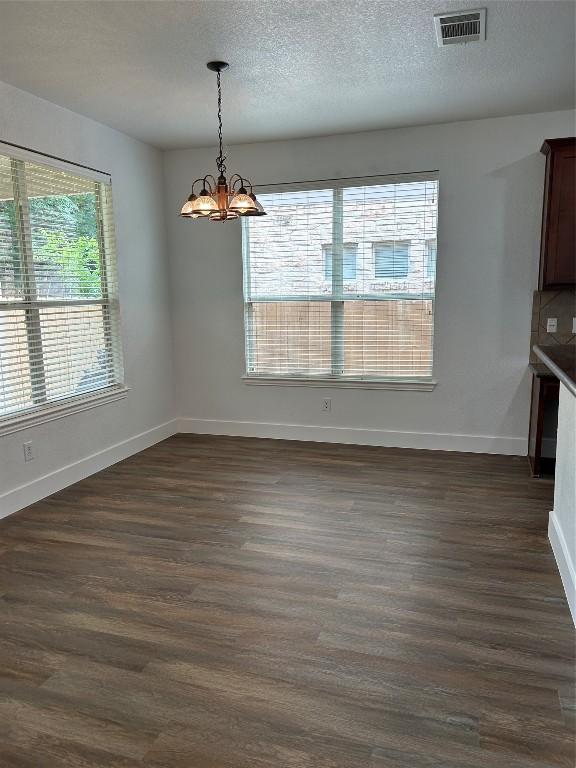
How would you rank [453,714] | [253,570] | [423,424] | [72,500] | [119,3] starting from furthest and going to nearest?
1. [423,424]
2. [72,500]
3. [253,570]
4. [119,3]
5. [453,714]

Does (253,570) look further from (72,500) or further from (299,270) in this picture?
(299,270)

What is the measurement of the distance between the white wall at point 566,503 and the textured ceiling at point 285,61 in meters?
1.97

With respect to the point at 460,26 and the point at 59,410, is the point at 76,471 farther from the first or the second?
the point at 460,26

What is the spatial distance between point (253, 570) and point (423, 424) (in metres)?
2.63

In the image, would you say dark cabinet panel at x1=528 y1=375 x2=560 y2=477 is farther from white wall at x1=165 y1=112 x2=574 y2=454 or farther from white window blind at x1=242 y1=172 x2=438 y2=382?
white window blind at x1=242 y1=172 x2=438 y2=382

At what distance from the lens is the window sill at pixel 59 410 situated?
3.62 m

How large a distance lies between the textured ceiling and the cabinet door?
1.47 ft

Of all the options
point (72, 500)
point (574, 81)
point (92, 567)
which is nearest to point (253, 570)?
point (92, 567)

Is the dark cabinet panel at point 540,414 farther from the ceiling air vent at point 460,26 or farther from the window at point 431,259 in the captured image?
the ceiling air vent at point 460,26

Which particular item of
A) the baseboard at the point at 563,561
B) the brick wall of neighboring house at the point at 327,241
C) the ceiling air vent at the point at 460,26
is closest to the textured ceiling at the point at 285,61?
the ceiling air vent at the point at 460,26

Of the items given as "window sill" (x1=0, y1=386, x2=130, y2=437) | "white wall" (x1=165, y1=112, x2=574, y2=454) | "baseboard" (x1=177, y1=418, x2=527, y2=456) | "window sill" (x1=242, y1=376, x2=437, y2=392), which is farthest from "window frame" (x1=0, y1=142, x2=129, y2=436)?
"window sill" (x1=242, y1=376, x2=437, y2=392)

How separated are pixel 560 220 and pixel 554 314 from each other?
2.51ft

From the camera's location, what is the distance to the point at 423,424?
4.95m

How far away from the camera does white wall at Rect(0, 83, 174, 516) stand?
3686mm
